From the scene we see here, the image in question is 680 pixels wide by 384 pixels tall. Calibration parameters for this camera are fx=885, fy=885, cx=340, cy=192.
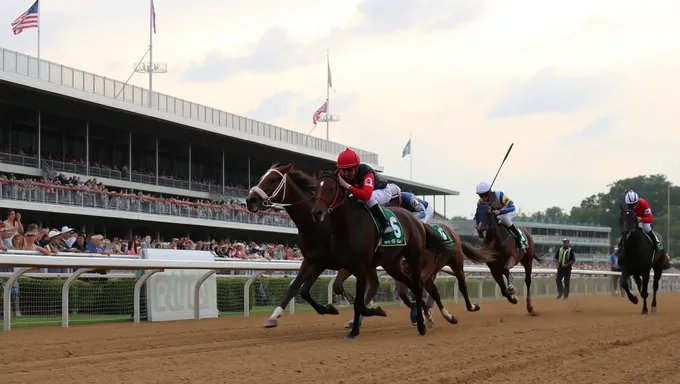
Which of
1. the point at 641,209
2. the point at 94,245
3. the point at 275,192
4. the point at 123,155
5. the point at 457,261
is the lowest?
the point at 457,261

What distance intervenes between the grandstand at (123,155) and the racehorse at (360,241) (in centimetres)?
1357

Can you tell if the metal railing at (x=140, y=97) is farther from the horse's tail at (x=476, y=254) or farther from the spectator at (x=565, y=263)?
the horse's tail at (x=476, y=254)

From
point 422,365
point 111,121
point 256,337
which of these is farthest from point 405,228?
point 111,121

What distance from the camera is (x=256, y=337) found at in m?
7.83

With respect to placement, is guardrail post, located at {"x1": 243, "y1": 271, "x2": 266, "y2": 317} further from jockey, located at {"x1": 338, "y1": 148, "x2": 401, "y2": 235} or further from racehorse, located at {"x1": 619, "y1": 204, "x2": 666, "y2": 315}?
racehorse, located at {"x1": 619, "y1": 204, "x2": 666, "y2": 315}

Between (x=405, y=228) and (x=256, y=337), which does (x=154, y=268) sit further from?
(x=405, y=228)

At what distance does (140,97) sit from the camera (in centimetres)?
2639

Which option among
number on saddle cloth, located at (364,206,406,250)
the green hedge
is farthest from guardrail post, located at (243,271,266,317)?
number on saddle cloth, located at (364,206,406,250)

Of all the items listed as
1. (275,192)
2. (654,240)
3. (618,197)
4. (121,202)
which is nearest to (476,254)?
(654,240)

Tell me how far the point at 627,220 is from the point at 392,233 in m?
4.68

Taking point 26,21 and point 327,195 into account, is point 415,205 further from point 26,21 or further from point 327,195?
point 26,21

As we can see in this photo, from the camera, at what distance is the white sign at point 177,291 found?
1027 centimetres

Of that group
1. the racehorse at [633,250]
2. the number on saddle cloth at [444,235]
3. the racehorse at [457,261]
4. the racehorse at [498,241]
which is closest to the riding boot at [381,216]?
the racehorse at [457,261]

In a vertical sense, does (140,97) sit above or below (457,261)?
above
